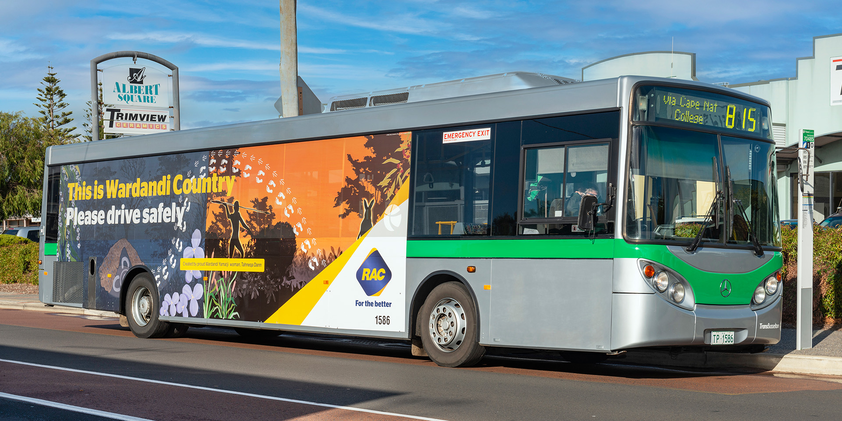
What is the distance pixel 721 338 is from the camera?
9.39 metres

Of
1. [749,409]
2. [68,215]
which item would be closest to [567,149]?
[749,409]

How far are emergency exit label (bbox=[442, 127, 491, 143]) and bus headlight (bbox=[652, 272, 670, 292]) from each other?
2.71m

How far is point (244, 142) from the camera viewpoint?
13.5 m

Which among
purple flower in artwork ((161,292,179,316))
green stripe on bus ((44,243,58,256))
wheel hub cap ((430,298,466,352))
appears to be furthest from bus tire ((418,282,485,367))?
green stripe on bus ((44,243,58,256))

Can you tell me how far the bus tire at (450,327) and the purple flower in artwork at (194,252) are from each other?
15.5 feet

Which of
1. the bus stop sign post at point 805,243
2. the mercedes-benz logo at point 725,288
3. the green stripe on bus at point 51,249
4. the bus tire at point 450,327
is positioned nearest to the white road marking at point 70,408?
the bus tire at point 450,327

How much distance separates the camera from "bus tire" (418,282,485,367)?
1052cm

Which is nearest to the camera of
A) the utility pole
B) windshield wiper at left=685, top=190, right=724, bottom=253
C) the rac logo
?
windshield wiper at left=685, top=190, right=724, bottom=253

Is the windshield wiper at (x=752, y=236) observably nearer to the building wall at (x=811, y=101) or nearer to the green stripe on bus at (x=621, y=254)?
the green stripe on bus at (x=621, y=254)

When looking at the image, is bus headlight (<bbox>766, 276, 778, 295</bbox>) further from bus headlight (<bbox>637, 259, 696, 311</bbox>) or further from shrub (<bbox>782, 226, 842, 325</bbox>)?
shrub (<bbox>782, 226, 842, 325</bbox>)

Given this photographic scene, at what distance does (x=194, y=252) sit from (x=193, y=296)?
72 centimetres

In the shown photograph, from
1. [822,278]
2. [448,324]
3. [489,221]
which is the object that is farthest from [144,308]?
[822,278]

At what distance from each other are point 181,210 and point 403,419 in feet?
27.3

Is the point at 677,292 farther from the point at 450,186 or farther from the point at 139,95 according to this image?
the point at 139,95
